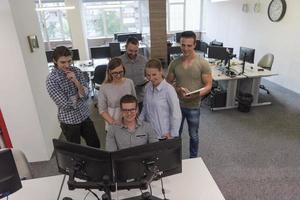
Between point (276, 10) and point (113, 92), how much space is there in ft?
18.0

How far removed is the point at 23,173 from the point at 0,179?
2.78 ft

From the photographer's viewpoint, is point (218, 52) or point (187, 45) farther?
point (218, 52)

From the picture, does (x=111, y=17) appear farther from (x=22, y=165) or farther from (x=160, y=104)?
(x=22, y=165)

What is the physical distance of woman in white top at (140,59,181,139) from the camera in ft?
7.63

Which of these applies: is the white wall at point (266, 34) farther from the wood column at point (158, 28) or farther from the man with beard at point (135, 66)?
the man with beard at point (135, 66)

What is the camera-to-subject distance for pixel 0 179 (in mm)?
1432

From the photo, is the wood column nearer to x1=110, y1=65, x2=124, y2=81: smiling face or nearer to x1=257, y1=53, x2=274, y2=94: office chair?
x1=257, y1=53, x2=274, y2=94: office chair

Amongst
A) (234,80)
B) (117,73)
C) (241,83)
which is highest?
(117,73)

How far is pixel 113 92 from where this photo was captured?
2.57 meters

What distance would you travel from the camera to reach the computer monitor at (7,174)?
4.68 ft

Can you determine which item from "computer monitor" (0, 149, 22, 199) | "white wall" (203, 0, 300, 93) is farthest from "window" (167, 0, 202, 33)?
"computer monitor" (0, 149, 22, 199)

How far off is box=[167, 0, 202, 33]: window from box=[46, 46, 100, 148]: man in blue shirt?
29.5 ft

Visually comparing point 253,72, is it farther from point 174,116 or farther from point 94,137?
point 94,137

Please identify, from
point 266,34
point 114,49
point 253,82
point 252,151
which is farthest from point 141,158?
point 266,34
